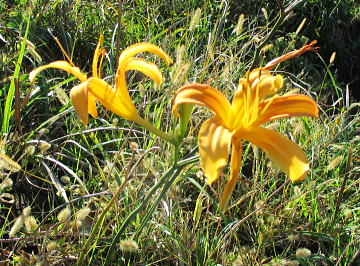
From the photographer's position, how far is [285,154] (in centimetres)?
92

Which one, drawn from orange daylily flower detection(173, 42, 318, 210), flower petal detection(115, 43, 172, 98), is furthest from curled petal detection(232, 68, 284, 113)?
flower petal detection(115, 43, 172, 98)

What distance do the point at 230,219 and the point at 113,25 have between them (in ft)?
4.99

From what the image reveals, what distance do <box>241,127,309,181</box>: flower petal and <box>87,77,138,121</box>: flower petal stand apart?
258 millimetres

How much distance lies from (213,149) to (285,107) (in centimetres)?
22

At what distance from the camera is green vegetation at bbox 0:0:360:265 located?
149 centimetres

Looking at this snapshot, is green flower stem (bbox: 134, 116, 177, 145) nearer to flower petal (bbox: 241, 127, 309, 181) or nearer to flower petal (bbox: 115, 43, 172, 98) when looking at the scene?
flower petal (bbox: 115, 43, 172, 98)

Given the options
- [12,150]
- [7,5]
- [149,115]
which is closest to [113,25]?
[7,5]

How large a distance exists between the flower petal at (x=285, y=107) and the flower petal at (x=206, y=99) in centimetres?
6

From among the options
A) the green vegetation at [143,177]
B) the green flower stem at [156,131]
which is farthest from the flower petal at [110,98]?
the green vegetation at [143,177]

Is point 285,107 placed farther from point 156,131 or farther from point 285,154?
point 156,131

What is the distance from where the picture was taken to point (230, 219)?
6.08 feet

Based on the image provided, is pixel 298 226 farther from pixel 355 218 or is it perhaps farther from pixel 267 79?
pixel 267 79

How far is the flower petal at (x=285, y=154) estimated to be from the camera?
2.98 feet

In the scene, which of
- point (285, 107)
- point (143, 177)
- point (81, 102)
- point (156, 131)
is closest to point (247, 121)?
point (285, 107)
